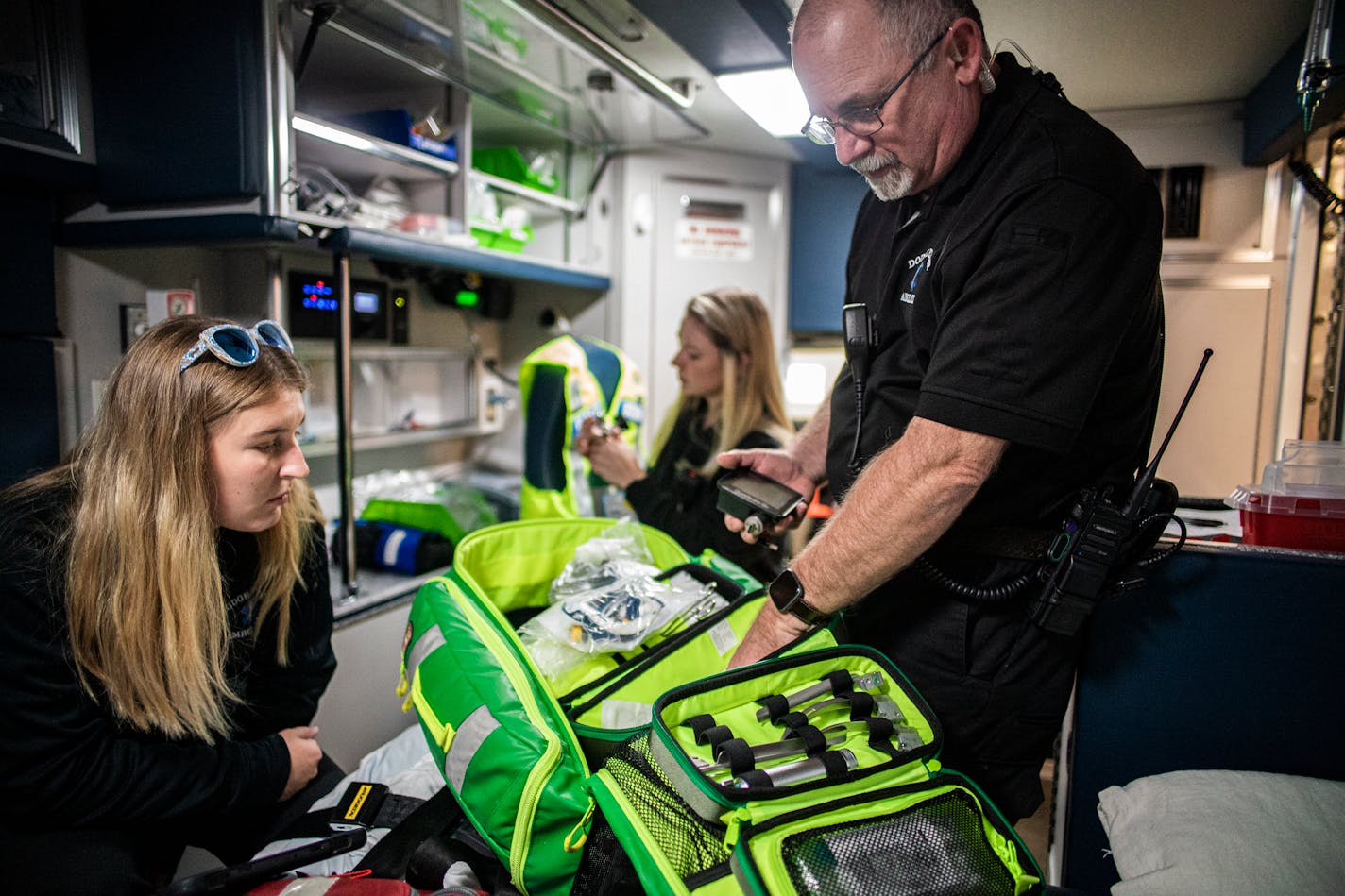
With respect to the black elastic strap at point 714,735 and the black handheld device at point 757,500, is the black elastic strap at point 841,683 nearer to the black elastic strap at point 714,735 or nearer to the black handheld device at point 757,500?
the black elastic strap at point 714,735

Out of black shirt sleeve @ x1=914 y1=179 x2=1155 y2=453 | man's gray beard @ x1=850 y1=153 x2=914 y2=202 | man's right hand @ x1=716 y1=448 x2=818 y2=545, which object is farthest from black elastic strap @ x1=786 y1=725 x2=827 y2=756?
man's gray beard @ x1=850 y1=153 x2=914 y2=202

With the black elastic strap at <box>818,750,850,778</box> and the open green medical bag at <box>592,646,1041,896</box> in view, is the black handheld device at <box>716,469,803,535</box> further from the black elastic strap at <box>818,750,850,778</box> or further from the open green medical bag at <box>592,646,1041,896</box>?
Result: the black elastic strap at <box>818,750,850,778</box>

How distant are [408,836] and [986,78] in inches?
61.0

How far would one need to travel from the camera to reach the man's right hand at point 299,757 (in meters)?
1.64

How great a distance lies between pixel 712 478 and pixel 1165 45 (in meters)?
1.90

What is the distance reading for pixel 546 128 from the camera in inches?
143

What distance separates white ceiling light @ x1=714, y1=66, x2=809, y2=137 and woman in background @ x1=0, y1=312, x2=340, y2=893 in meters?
1.90

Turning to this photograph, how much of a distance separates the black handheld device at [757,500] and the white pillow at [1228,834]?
733 mm

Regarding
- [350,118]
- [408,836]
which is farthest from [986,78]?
[350,118]

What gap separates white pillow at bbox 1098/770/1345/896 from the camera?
3.48 feet

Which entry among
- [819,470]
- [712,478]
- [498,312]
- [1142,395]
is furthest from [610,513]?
[1142,395]

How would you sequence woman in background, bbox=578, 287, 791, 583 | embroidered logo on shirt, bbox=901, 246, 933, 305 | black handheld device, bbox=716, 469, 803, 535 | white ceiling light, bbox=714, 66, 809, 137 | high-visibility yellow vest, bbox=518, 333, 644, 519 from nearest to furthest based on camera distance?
embroidered logo on shirt, bbox=901, 246, 933, 305
black handheld device, bbox=716, 469, 803, 535
woman in background, bbox=578, 287, 791, 583
white ceiling light, bbox=714, 66, 809, 137
high-visibility yellow vest, bbox=518, 333, 644, 519

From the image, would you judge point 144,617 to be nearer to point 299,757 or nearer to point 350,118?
point 299,757

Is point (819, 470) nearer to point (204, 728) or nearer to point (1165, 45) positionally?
point (204, 728)
